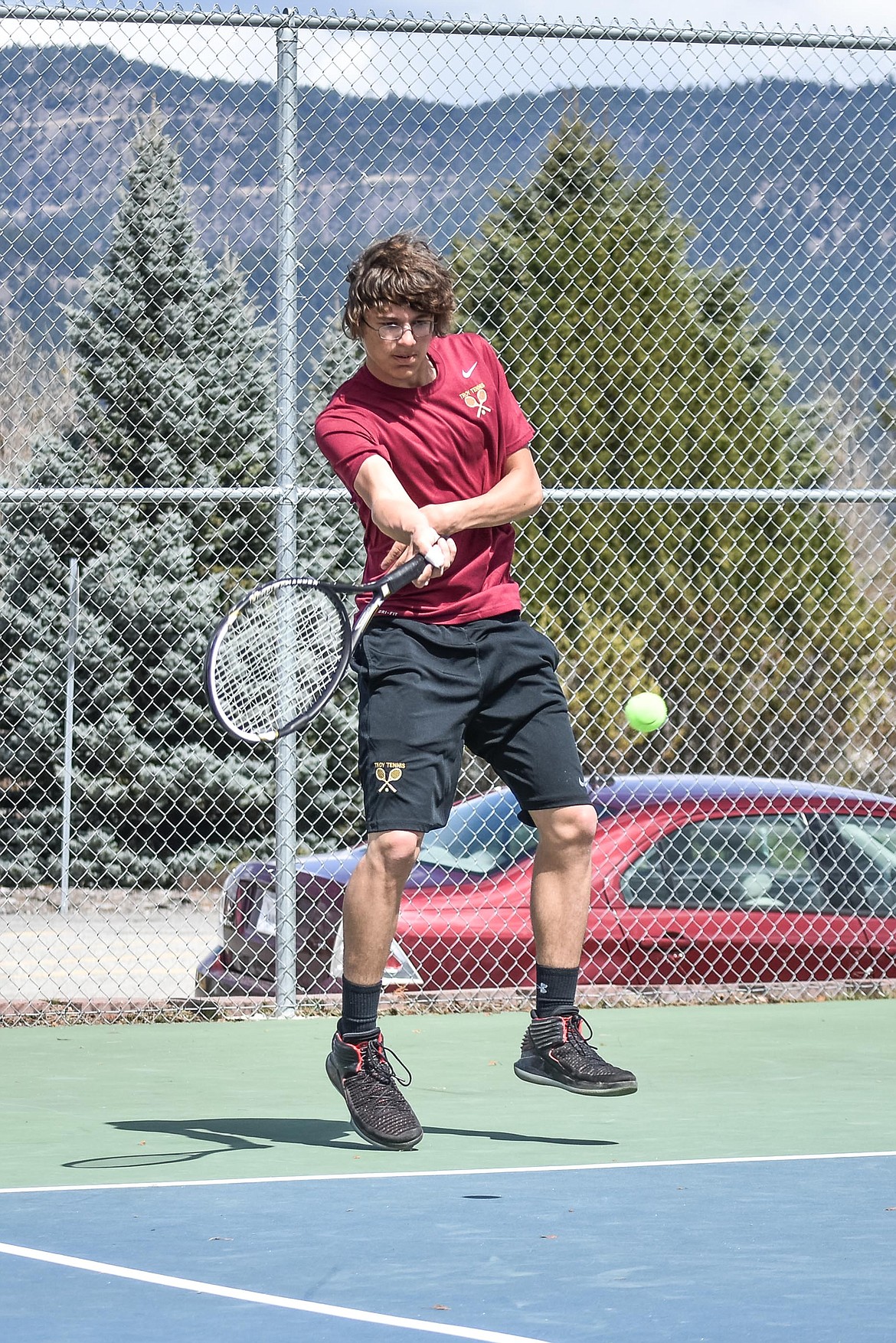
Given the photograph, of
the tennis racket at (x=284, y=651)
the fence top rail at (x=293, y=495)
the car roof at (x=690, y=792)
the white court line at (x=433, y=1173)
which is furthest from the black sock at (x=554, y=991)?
the car roof at (x=690, y=792)

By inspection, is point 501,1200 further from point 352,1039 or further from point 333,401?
point 333,401

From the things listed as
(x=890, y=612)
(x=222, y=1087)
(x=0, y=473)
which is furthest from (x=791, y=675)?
(x=222, y=1087)

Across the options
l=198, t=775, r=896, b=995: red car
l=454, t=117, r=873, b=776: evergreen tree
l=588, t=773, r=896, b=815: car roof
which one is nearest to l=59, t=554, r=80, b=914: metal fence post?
l=454, t=117, r=873, b=776: evergreen tree

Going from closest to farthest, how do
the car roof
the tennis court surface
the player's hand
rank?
1. the tennis court surface
2. the player's hand
3. the car roof

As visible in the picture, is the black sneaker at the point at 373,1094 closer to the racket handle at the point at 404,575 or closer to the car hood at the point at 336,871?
the racket handle at the point at 404,575

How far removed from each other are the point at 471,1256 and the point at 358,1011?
3.48 ft

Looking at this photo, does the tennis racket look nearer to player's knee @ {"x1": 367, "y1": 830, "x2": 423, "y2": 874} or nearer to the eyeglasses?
player's knee @ {"x1": 367, "y1": 830, "x2": 423, "y2": 874}

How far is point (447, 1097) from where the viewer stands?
486cm

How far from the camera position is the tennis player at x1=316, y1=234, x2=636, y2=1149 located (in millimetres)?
4070

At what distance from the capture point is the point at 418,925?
6332 millimetres

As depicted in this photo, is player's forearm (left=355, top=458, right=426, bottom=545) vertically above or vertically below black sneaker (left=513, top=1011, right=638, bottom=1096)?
above

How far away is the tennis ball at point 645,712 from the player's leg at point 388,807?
3112 mm

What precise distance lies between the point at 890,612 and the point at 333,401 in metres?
10.9

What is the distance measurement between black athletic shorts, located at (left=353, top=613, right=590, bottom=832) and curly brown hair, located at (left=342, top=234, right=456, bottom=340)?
642mm
